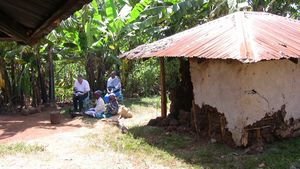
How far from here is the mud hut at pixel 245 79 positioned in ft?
25.1

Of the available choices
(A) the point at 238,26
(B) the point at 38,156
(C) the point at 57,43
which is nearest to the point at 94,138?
(B) the point at 38,156

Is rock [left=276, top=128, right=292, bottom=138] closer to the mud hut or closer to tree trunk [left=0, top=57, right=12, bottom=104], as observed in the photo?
the mud hut

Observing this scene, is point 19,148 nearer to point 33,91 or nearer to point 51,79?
point 33,91

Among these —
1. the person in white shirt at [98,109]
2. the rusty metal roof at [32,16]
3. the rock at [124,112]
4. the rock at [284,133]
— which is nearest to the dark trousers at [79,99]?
the person in white shirt at [98,109]

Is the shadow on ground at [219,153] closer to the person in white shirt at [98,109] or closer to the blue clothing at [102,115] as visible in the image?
the blue clothing at [102,115]

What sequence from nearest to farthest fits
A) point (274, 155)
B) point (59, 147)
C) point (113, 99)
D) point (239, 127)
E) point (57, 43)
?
1. point (274, 155)
2. point (239, 127)
3. point (59, 147)
4. point (113, 99)
5. point (57, 43)

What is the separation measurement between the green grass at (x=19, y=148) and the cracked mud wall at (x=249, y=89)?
3879 millimetres

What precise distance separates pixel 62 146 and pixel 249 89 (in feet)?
14.1

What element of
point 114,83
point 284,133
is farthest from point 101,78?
point 284,133

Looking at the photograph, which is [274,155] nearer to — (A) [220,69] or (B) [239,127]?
(B) [239,127]

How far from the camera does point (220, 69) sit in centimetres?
832

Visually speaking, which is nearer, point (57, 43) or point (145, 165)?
point (145, 165)

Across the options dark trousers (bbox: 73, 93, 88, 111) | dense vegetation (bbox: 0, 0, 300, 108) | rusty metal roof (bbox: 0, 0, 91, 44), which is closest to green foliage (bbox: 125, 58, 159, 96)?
dense vegetation (bbox: 0, 0, 300, 108)

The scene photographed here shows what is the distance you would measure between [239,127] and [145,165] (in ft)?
6.71
